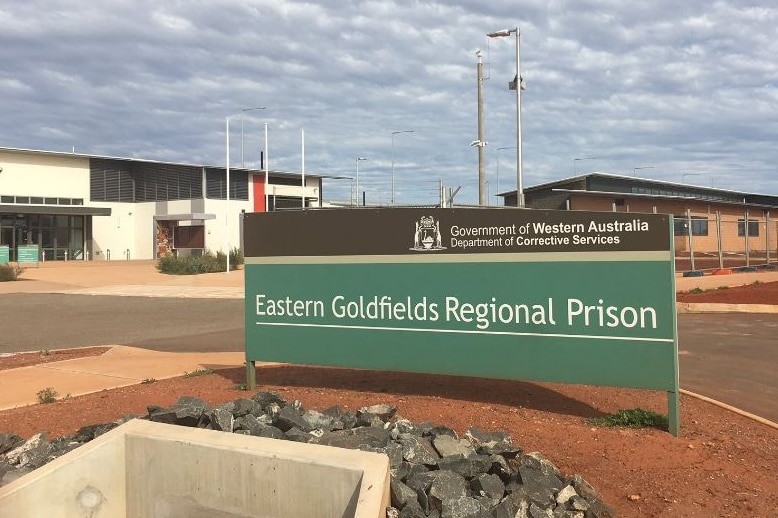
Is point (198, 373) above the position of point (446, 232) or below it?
below

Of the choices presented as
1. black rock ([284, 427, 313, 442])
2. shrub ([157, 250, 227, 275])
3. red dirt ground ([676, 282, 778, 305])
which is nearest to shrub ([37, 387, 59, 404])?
black rock ([284, 427, 313, 442])

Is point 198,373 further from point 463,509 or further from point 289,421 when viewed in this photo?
point 463,509

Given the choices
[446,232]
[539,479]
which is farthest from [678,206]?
[539,479]

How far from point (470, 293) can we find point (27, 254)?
1713 inches

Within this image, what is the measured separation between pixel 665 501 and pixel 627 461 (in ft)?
1.87

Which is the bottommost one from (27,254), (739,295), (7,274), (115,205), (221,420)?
(221,420)

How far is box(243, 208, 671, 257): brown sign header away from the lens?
5297mm

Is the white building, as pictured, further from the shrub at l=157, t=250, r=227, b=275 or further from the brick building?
the brick building

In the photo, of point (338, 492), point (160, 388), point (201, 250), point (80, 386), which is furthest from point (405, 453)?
point (201, 250)

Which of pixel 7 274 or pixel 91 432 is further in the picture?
Answer: pixel 7 274

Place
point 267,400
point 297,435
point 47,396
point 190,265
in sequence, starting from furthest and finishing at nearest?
point 190,265
point 47,396
point 267,400
point 297,435

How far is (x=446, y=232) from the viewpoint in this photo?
6.00 metres

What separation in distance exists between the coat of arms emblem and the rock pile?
5.00 feet

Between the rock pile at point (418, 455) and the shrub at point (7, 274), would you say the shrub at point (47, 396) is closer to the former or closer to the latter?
the rock pile at point (418, 455)
